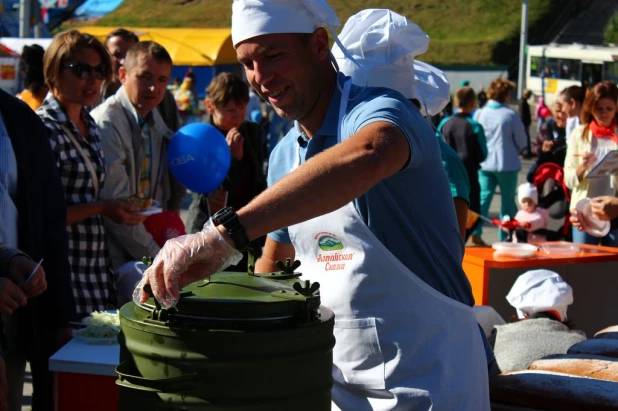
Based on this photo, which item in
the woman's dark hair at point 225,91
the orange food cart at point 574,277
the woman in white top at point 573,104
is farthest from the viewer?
the woman in white top at point 573,104

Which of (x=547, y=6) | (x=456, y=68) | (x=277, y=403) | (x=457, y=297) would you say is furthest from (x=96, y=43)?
(x=547, y=6)

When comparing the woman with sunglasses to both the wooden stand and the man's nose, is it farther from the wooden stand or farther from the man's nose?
the man's nose

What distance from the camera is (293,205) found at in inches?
68.9

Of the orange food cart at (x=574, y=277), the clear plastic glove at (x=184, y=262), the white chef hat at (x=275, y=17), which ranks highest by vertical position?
Answer: the white chef hat at (x=275, y=17)

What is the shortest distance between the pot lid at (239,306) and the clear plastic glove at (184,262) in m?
0.04

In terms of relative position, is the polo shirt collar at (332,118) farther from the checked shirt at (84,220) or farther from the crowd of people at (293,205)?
the checked shirt at (84,220)

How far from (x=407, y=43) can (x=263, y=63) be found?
180 cm

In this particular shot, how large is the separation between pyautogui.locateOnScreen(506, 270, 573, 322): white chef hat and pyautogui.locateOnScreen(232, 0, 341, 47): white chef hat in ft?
9.55

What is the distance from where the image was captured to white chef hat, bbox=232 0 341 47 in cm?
204

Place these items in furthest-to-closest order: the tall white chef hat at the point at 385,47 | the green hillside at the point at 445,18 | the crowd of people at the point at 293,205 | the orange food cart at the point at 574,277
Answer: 1. the green hillside at the point at 445,18
2. the orange food cart at the point at 574,277
3. the tall white chef hat at the point at 385,47
4. the crowd of people at the point at 293,205

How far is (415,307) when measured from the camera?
2066 mm

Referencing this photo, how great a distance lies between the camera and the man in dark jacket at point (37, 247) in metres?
3.02

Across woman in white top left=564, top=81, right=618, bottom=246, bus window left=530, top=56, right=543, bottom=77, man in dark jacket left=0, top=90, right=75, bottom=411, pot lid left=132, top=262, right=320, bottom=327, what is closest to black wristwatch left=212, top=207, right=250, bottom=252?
pot lid left=132, top=262, right=320, bottom=327

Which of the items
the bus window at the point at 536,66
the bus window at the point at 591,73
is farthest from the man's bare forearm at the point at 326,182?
the bus window at the point at 536,66
